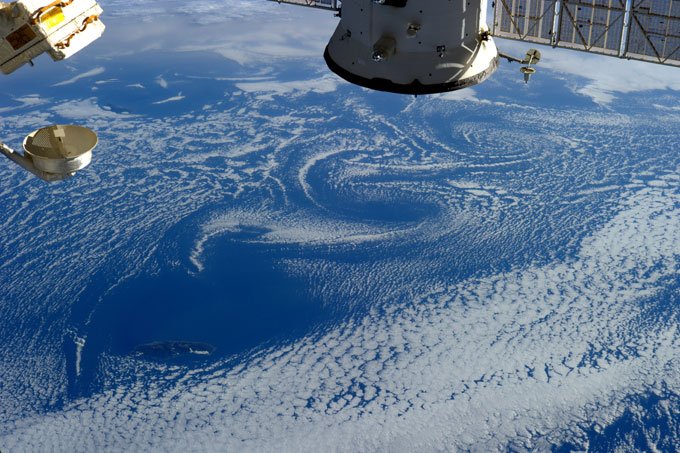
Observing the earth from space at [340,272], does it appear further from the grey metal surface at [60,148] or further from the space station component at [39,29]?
the space station component at [39,29]

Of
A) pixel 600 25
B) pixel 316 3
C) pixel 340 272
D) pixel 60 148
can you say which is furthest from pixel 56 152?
pixel 340 272

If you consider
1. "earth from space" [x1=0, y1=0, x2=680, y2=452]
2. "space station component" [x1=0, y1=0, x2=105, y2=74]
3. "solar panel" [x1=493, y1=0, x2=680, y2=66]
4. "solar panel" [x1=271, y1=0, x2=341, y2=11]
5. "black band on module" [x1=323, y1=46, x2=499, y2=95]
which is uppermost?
"space station component" [x1=0, y1=0, x2=105, y2=74]

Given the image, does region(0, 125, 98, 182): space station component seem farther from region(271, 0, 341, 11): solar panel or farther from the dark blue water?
the dark blue water

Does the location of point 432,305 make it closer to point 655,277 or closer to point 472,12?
point 655,277

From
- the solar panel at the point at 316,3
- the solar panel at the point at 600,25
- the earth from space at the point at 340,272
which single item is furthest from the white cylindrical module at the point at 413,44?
the earth from space at the point at 340,272

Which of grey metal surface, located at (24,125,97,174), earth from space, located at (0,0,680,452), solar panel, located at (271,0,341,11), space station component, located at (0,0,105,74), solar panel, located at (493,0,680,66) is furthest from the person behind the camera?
earth from space, located at (0,0,680,452)

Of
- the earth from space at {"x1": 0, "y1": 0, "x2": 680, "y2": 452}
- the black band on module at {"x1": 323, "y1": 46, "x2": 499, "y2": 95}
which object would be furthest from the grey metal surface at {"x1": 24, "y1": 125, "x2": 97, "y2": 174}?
the earth from space at {"x1": 0, "y1": 0, "x2": 680, "y2": 452}

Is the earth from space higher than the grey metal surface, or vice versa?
the grey metal surface

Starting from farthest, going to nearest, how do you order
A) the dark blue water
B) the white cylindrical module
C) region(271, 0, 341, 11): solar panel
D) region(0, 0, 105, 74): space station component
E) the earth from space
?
the dark blue water → the earth from space → region(271, 0, 341, 11): solar panel → the white cylindrical module → region(0, 0, 105, 74): space station component

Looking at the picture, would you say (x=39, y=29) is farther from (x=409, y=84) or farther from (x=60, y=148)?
(x=409, y=84)
